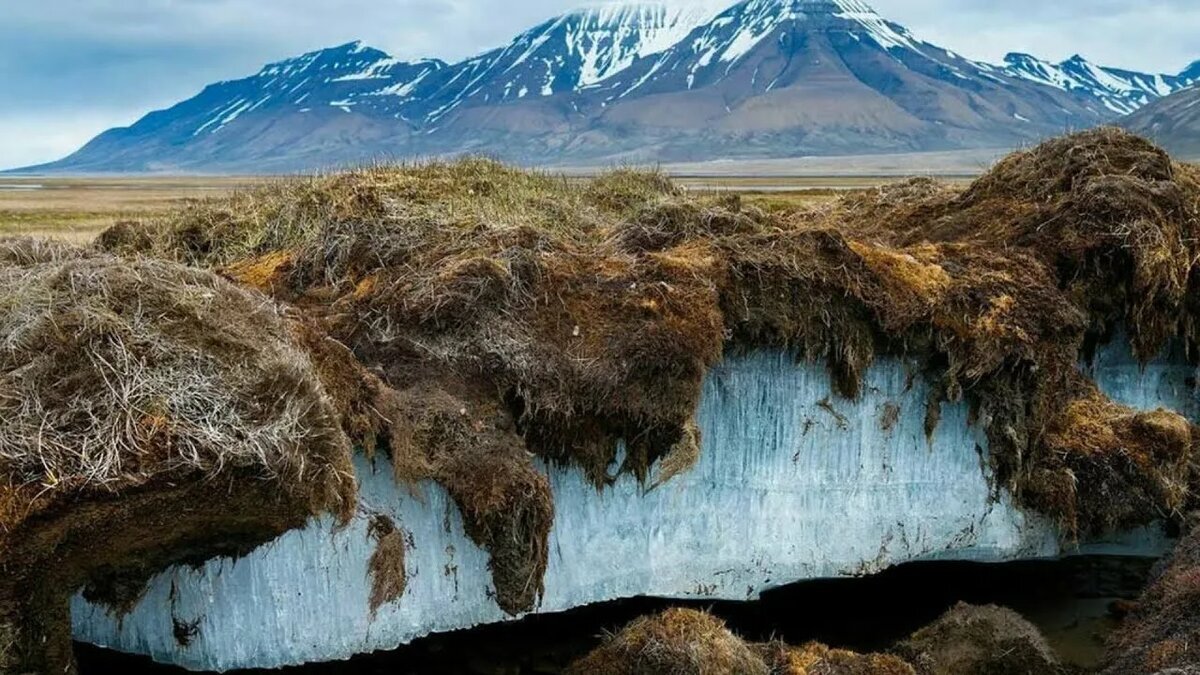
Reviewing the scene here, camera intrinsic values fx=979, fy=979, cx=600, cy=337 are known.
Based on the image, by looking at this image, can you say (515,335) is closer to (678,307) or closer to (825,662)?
(678,307)

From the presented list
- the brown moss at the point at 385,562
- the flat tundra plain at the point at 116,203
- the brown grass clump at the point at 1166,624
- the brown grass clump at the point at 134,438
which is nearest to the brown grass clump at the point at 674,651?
the brown moss at the point at 385,562

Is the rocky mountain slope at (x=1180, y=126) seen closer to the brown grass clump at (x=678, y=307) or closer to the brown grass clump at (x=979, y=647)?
the brown grass clump at (x=678, y=307)

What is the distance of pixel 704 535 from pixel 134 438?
22.1ft

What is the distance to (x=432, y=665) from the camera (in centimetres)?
1077

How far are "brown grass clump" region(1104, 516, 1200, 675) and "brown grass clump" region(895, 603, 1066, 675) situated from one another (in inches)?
27.2

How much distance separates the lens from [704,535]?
1182 centimetres

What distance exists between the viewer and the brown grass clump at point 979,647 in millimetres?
10156

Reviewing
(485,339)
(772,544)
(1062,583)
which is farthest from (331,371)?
(1062,583)

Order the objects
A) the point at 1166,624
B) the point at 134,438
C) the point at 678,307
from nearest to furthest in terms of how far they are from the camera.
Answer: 1. the point at 134,438
2. the point at 1166,624
3. the point at 678,307

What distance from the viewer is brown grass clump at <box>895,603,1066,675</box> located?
10156 mm

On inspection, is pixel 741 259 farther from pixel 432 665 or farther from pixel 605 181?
pixel 605 181

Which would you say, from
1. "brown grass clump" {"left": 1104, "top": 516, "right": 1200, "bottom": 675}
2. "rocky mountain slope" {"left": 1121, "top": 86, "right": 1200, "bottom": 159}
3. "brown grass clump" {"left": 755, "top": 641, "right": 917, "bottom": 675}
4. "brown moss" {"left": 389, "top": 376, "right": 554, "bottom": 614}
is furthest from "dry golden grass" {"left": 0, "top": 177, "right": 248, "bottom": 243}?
"rocky mountain slope" {"left": 1121, "top": 86, "right": 1200, "bottom": 159}

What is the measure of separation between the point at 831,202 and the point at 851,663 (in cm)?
1099

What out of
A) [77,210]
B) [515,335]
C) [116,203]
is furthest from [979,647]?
[116,203]
